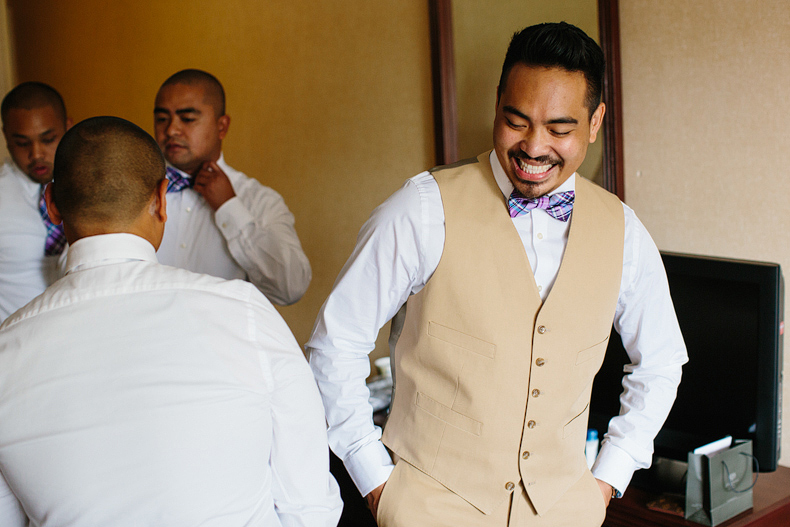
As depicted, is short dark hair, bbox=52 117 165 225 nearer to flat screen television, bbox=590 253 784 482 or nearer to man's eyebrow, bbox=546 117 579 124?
man's eyebrow, bbox=546 117 579 124

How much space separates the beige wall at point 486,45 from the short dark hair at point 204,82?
0.84m

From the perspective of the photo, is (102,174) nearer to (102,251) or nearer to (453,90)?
(102,251)

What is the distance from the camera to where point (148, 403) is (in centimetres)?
91

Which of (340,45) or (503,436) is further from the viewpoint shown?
(340,45)

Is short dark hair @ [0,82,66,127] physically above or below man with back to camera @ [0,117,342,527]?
above

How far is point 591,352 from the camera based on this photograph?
1395 mm

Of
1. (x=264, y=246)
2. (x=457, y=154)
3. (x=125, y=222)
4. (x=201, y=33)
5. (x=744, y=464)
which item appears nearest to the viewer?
(x=125, y=222)

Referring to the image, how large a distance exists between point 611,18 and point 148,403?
176cm

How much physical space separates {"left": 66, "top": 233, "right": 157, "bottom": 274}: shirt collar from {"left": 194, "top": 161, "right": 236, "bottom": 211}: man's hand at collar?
119cm

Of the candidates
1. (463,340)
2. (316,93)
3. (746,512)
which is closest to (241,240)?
(316,93)

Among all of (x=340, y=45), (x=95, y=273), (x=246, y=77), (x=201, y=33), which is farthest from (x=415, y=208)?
(x=201, y=33)

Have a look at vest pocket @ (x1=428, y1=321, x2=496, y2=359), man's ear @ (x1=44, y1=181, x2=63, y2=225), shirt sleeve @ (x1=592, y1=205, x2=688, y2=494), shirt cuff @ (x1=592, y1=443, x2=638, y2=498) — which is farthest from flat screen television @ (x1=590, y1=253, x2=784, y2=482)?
man's ear @ (x1=44, y1=181, x2=63, y2=225)

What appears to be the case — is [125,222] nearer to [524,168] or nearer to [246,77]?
[524,168]

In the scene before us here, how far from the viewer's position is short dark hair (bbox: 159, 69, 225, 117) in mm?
2262
